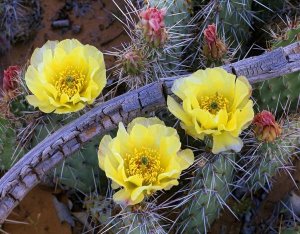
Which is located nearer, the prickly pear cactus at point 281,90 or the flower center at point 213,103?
the flower center at point 213,103

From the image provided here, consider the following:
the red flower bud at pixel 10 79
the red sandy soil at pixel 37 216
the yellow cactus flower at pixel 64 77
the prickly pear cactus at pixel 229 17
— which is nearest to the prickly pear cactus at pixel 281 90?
the prickly pear cactus at pixel 229 17

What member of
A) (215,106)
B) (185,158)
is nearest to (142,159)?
(185,158)

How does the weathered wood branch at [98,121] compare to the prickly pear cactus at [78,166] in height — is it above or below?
above

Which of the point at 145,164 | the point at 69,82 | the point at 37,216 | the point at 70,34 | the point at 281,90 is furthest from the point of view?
the point at 70,34

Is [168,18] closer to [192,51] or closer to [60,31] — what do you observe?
[192,51]

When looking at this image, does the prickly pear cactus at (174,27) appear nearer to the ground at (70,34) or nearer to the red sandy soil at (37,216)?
the ground at (70,34)

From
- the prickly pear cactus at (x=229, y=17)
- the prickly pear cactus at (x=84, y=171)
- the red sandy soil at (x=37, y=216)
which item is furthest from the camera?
the red sandy soil at (x=37, y=216)

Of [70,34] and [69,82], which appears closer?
[69,82]

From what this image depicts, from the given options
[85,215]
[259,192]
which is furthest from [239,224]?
[85,215]

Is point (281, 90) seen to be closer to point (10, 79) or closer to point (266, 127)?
point (266, 127)
